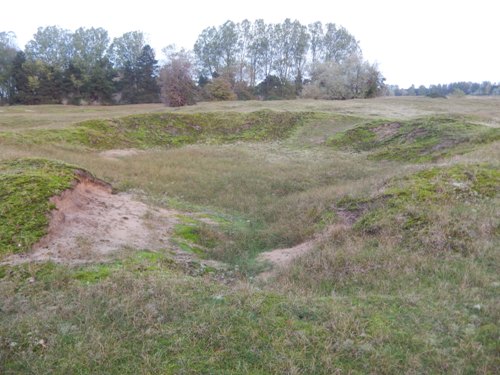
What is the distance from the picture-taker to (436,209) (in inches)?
318

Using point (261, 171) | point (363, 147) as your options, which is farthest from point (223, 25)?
point (261, 171)

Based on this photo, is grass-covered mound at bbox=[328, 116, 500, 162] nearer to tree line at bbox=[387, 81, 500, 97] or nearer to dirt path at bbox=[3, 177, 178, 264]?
dirt path at bbox=[3, 177, 178, 264]

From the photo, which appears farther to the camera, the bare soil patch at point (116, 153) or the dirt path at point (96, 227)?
the bare soil patch at point (116, 153)

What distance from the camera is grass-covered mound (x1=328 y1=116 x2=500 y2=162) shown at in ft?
61.4

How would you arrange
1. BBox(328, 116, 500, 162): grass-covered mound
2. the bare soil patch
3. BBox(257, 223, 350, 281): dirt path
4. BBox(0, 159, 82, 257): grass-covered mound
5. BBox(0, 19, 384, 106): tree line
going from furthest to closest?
BBox(0, 19, 384, 106): tree line
the bare soil patch
BBox(328, 116, 500, 162): grass-covered mound
BBox(257, 223, 350, 281): dirt path
BBox(0, 159, 82, 257): grass-covered mound

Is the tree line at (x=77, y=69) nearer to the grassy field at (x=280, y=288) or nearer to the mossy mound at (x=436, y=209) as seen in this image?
the grassy field at (x=280, y=288)

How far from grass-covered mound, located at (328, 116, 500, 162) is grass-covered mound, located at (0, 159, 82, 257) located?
15373 mm

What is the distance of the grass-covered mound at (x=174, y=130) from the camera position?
25.3 metres

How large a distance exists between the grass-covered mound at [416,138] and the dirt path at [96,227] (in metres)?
13.6

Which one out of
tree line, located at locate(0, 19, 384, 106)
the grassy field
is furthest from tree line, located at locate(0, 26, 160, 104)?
the grassy field

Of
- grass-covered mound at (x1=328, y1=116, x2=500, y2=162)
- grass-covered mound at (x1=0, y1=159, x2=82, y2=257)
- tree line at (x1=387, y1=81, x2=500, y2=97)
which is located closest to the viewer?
grass-covered mound at (x1=0, y1=159, x2=82, y2=257)

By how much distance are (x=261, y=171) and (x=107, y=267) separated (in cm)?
1282

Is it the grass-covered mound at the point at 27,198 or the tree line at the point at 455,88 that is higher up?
the tree line at the point at 455,88

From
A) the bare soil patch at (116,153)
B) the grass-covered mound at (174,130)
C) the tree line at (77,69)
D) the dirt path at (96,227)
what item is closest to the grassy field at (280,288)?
the dirt path at (96,227)
